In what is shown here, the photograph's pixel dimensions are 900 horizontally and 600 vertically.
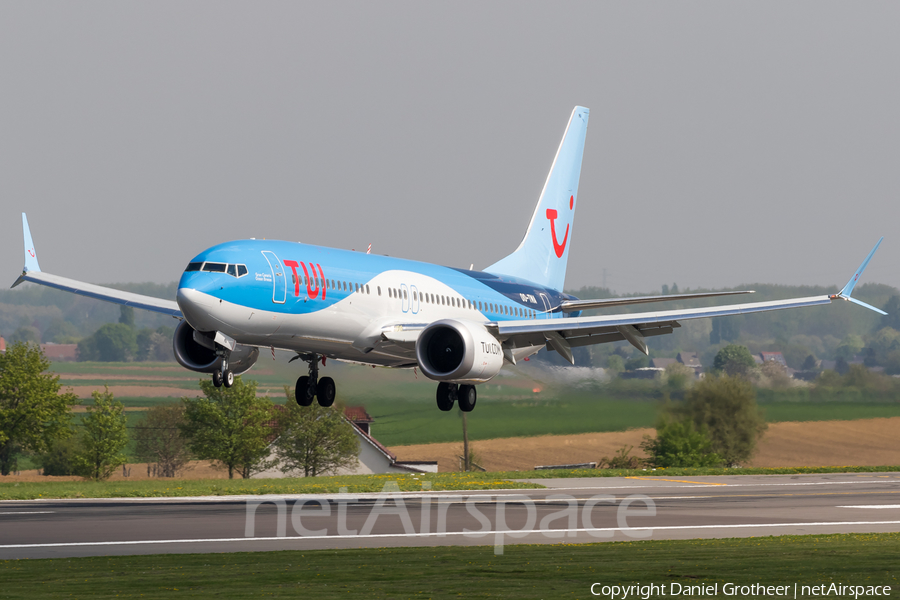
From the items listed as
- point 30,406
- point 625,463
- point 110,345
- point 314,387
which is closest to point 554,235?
point 314,387

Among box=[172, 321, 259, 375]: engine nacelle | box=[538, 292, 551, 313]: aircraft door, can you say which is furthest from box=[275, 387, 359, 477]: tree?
box=[172, 321, 259, 375]: engine nacelle

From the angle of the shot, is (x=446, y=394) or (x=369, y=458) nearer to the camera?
(x=446, y=394)

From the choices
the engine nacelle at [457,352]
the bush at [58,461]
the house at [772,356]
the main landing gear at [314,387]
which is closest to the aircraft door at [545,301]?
the engine nacelle at [457,352]

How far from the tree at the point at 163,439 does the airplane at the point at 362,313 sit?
91.9 meters

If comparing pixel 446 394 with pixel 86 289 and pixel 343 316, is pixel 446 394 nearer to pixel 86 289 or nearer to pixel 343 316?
pixel 343 316

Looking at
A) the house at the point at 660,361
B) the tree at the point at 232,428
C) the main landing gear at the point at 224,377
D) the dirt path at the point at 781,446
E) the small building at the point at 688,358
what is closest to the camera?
the main landing gear at the point at 224,377

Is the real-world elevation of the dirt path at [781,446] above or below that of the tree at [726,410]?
below

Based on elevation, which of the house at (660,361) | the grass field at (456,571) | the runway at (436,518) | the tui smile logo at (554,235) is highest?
the tui smile logo at (554,235)

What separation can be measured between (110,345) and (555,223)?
9879cm

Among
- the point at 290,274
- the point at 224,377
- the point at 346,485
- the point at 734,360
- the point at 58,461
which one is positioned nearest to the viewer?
the point at 290,274

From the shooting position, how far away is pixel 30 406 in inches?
4259

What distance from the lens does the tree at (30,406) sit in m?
107

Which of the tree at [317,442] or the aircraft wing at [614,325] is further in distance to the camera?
the tree at [317,442]

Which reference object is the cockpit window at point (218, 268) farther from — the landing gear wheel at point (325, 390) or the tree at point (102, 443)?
the tree at point (102, 443)
